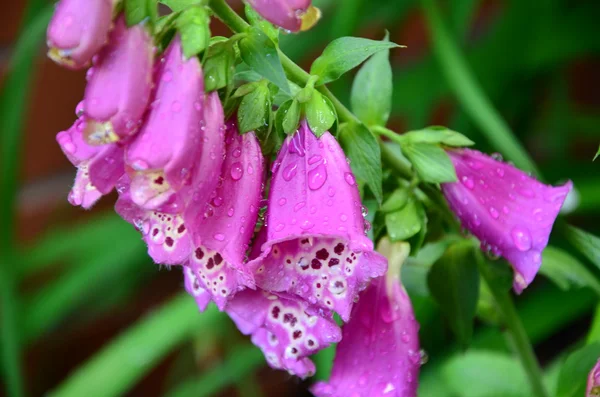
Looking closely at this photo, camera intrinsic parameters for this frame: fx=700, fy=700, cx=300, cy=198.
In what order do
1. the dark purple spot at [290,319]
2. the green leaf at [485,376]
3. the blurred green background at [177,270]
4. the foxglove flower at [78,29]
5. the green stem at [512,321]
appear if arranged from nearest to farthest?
the foxglove flower at [78,29]
the dark purple spot at [290,319]
the green stem at [512,321]
the green leaf at [485,376]
the blurred green background at [177,270]

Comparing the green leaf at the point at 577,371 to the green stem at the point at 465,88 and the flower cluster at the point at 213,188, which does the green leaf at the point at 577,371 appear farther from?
the green stem at the point at 465,88

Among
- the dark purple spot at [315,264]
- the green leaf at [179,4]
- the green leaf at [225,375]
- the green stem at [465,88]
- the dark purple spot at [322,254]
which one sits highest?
the green leaf at [179,4]

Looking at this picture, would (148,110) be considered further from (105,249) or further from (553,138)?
(553,138)

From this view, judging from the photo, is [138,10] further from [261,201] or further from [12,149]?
[12,149]

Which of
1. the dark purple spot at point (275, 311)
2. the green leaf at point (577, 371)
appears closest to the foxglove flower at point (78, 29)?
the dark purple spot at point (275, 311)

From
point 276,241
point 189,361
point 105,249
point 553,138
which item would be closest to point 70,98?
point 105,249

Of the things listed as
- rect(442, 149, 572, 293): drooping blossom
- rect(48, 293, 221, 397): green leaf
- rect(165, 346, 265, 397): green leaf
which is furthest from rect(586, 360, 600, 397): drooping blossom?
rect(165, 346, 265, 397): green leaf

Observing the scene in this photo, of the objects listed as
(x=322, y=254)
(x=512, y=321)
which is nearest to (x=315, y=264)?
(x=322, y=254)
